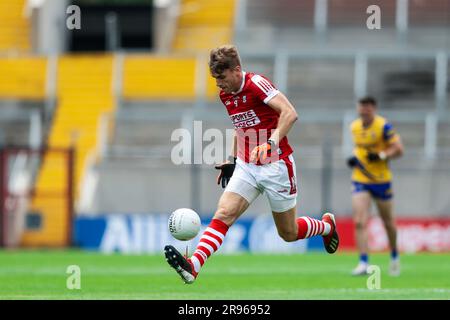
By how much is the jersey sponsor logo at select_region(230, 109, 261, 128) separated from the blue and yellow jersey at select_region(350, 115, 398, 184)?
486 centimetres

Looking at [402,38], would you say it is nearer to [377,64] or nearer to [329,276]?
[377,64]

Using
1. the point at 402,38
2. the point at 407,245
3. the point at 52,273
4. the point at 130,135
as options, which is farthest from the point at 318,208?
the point at 52,273

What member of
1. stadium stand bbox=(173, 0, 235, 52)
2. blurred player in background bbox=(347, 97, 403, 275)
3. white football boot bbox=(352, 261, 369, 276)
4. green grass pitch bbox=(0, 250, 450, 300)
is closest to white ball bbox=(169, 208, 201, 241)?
green grass pitch bbox=(0, 250, 450, 300)

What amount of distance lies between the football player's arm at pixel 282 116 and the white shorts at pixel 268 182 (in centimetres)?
48

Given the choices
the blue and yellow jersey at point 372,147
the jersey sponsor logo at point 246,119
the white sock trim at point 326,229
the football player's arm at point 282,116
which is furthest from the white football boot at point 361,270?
the football player's arm at point 282,116

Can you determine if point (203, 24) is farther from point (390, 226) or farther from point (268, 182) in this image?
point (268, 182)

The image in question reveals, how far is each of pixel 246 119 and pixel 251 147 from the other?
282 mm

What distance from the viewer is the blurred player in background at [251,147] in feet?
36.4

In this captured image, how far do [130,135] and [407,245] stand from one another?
6667 millimetres

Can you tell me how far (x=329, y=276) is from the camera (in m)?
15.3

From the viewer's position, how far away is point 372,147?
1620 centimetres

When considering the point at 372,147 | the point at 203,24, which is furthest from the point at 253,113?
the point at 203,24

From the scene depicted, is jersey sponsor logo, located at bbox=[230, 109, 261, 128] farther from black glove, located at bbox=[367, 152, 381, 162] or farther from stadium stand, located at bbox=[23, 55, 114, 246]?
stadium stand, located at bbox=[23, 55, 114, 246]

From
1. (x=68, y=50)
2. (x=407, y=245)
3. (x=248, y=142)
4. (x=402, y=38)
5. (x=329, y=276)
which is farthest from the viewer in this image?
(x=68, y=50)
